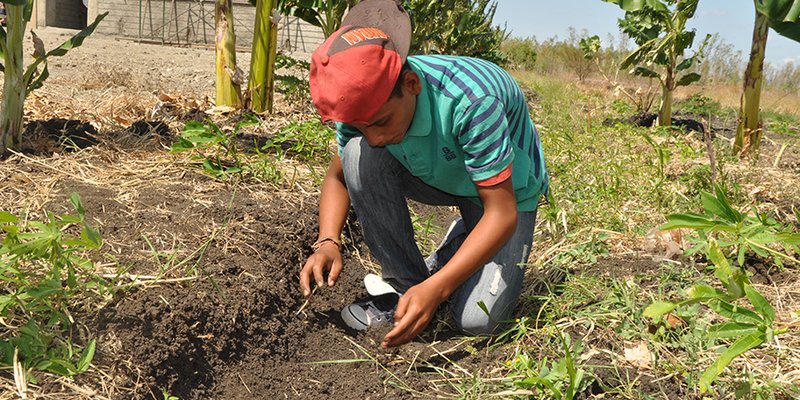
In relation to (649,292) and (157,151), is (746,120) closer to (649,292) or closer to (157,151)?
(649,292)

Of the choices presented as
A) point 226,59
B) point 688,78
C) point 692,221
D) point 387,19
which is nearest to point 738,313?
point 692,221

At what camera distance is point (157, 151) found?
→ 10.1ft

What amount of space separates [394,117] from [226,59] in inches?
101

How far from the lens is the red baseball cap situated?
1.56 m

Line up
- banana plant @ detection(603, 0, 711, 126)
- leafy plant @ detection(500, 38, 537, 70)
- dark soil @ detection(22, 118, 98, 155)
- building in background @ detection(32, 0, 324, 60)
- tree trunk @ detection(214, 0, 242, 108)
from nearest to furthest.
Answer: dark soil @ detection(22, 118, 98, 155) < tree trunk @ detection(214, 0, 242, 108) < banana plant @ detection(603, 0, 711, 126) < building in background @ detection(32, 0, 324, 60) < leafy plant @ detection(500, 38, 537, 70)

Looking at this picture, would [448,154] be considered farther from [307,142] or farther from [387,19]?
[307,142]

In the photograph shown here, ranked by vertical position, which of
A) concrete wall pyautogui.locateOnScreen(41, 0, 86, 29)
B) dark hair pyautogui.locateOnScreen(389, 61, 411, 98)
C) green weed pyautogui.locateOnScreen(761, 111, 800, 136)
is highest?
dark hair pyautogui.locateOnScreen(389, 61, 411, 98)

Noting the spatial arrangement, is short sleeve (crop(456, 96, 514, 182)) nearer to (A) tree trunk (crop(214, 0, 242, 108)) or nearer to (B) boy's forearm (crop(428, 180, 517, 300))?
(B) boy's forearm (crop(428, 180, 517, 300))

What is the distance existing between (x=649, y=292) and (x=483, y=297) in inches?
19.4

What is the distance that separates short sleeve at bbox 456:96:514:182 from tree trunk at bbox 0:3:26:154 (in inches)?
77.3

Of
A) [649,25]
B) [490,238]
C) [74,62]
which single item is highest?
[649,25]

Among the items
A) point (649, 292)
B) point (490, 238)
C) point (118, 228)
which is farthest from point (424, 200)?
point (118, 228)

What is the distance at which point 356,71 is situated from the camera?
61.2 inches

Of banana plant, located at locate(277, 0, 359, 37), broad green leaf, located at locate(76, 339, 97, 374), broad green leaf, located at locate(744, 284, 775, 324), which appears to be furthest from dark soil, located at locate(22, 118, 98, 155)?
broad green leaf, located at locate(744, 284, 775, 324)
